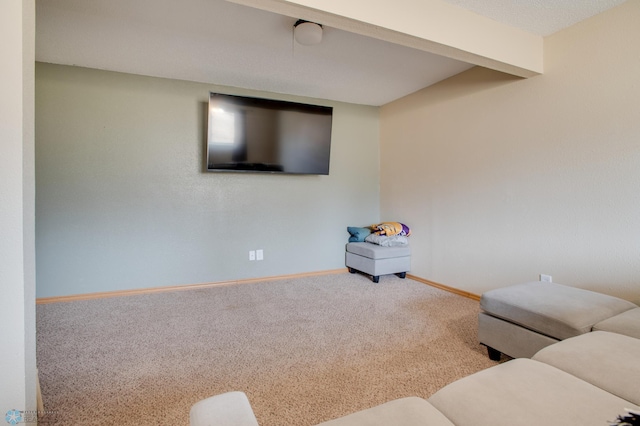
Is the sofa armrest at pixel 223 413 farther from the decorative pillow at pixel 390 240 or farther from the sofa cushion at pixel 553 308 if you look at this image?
the decorative pillow at pixel 390 240

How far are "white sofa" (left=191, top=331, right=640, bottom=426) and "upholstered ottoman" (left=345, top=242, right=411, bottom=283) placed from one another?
253 centimetres

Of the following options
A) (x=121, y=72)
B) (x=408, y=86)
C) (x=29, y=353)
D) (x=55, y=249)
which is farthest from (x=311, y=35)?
(x=55, y=249)

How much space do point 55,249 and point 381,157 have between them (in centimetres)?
391

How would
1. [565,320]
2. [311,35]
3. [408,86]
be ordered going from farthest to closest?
[408,86], [311,35], [565,320]

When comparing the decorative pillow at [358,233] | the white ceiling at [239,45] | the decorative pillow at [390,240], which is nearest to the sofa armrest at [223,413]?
the white ceiling at [239,45]

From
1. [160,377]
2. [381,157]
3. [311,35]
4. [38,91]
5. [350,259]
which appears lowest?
[160,377]

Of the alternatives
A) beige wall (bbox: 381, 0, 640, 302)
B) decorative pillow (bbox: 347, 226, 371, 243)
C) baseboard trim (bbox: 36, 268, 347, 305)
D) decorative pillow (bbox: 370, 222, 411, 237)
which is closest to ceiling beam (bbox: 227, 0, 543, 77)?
beige wall (bbox: 381, 0, 640, 302)

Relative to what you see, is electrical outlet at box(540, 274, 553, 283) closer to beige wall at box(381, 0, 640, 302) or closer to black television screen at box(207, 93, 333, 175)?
beige wall at box(381, 0, 640, 302)

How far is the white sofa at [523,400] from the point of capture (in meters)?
0.82

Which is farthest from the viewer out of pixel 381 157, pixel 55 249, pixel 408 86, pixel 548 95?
Result: pixel 381 157

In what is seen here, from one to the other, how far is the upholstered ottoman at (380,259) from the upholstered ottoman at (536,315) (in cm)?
175

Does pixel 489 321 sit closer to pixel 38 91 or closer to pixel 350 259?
pixel 350 259

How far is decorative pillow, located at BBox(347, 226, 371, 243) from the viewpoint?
4.20 meters

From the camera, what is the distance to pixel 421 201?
150 inches
